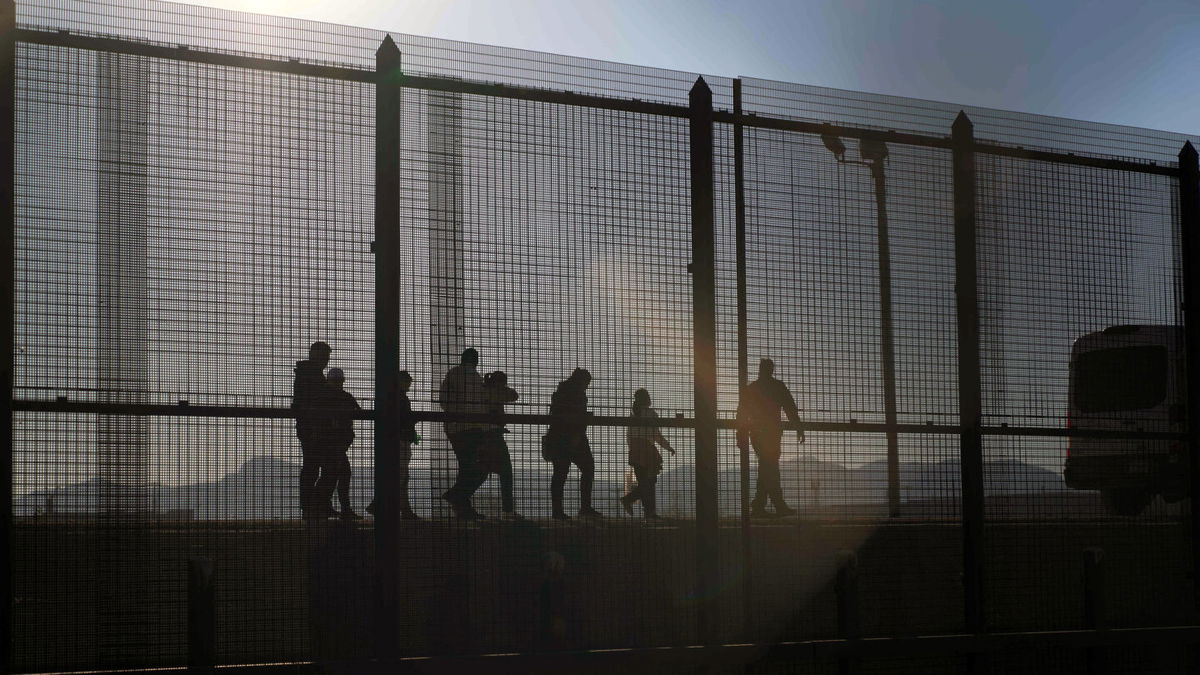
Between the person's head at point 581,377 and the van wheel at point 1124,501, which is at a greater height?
the person's head at point 581,377

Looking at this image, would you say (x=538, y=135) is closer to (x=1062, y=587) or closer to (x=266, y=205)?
(x=266, y=205)

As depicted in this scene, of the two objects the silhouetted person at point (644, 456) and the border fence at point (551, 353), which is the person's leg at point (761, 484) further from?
the silhouetted person at point (644, 456)

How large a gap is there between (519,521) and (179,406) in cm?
165

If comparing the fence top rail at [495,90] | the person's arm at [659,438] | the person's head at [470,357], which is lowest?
the person's arm at [659,438]

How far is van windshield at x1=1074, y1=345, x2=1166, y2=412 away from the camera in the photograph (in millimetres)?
7387

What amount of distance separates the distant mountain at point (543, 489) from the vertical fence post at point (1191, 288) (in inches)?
48.4

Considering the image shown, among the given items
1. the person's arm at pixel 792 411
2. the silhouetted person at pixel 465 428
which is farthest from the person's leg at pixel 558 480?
the person's arm at pixel 792 411

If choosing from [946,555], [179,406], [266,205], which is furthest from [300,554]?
[946,555]

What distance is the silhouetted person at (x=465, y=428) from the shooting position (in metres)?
5.48

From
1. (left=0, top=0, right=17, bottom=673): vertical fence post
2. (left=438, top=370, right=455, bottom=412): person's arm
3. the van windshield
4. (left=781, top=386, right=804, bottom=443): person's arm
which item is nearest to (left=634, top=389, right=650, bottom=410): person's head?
(left=781, top=386, right=804, bottom=443): person's arm

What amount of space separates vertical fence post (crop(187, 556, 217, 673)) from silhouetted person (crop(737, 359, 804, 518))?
268cm

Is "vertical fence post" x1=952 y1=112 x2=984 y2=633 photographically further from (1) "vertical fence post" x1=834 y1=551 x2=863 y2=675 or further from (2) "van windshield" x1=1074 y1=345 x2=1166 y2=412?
(2) "van windshield" x1=1074 y1=345 x2=1166 y2=412

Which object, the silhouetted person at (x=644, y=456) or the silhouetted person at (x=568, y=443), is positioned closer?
the silhouetted person at (x=568, y=443)

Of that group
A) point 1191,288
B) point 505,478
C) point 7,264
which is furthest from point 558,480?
point 1191,288
